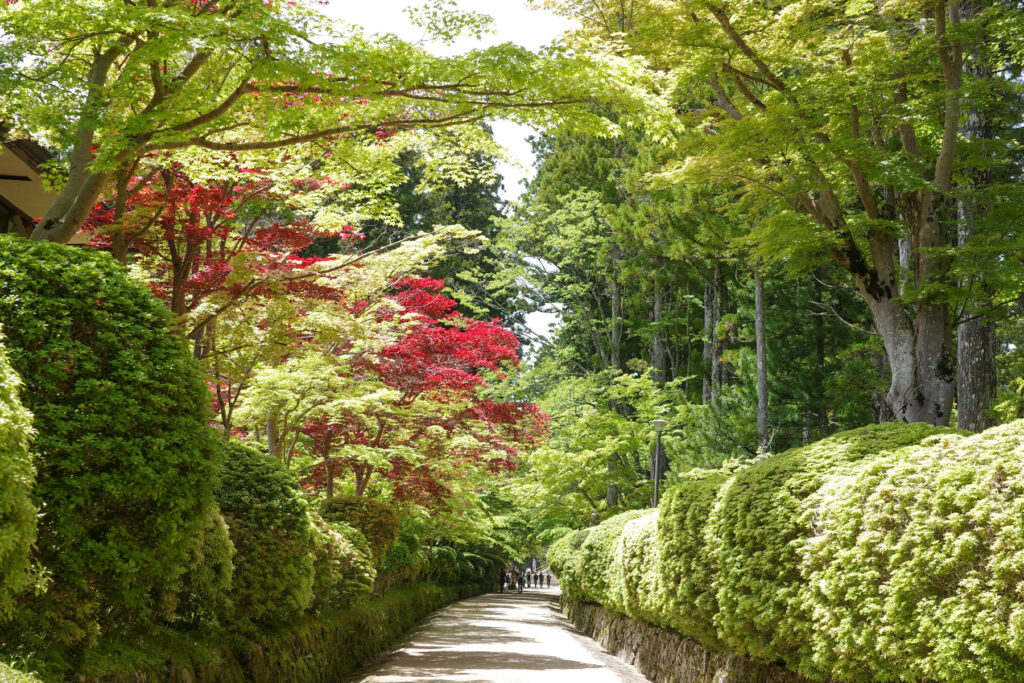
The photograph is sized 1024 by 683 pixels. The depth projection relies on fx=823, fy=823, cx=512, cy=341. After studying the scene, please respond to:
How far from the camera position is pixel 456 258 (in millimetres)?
33938

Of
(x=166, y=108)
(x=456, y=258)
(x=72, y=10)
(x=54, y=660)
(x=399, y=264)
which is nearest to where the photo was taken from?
(x=54, y=660)

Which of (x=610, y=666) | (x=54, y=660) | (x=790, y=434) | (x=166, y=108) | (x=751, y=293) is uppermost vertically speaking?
(x=751, y=293)

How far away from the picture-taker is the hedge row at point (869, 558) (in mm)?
4578

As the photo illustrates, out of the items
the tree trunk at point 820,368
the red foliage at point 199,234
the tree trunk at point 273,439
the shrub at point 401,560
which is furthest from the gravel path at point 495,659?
the tree trunk at point 820,368

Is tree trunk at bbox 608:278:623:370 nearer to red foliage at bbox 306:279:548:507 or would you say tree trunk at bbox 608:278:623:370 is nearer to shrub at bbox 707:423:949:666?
red foliage at bbox 306:279:548:507

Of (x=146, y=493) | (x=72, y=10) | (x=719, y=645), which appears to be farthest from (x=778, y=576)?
(x=72, y=10)

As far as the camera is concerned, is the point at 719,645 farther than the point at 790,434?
No

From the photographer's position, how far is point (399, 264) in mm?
13055

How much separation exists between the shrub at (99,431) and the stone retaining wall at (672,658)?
18.1 feet

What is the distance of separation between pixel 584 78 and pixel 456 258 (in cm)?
2714

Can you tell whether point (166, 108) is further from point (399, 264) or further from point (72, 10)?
point (399, 264)

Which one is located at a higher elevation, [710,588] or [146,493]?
[146,493]

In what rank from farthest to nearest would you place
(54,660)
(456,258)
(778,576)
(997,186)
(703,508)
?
(456,258), (997,186), (703,508), (778,576), (54,660)

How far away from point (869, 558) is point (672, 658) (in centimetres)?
653
